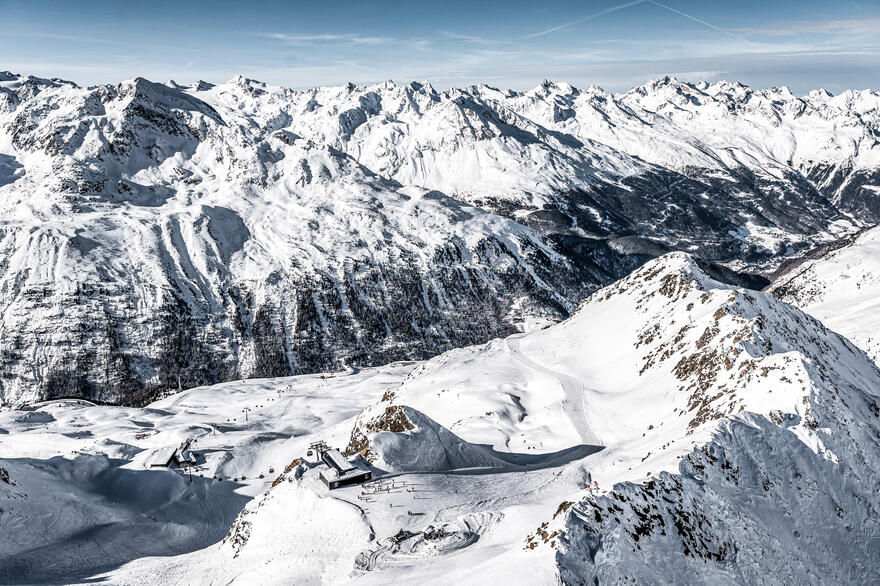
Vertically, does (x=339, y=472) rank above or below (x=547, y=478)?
above

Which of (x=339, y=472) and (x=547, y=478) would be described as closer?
(x=339, y=472)

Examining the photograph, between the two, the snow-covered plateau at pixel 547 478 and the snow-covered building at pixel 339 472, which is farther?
the snow-covered building at pixel 339 472

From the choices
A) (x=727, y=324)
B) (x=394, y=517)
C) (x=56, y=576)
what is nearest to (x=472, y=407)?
(x=727, y=324)

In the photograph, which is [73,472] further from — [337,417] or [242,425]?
[337,417]

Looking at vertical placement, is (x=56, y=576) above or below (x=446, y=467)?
below

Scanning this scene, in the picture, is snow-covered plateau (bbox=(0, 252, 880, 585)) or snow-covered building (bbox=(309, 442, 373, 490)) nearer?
snow-covered plateau (bbox=(0, 252, 880, 585))

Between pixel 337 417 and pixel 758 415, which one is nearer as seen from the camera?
pixel 758 415

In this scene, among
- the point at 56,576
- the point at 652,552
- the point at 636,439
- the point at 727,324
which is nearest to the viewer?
the point at 652,552

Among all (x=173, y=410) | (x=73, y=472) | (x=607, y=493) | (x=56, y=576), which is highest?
(x=607, y=493)
